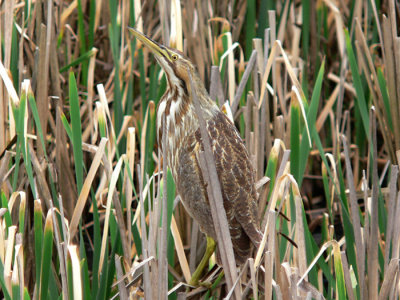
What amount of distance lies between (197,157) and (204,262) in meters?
0.29

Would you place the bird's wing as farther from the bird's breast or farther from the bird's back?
the bird's breast

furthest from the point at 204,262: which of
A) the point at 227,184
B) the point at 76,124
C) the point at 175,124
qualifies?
the point at 76,124

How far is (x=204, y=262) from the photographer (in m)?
1.85

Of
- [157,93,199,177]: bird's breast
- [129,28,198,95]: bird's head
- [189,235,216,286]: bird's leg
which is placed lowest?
[189,235,216,286]: bird's leg

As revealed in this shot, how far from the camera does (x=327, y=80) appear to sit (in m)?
2.88

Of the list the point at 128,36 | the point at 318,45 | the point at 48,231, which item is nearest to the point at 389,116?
the point at 318,45

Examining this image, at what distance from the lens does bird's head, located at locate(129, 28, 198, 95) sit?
1872 millimetres

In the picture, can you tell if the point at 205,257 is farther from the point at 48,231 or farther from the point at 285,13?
the point at 285,13

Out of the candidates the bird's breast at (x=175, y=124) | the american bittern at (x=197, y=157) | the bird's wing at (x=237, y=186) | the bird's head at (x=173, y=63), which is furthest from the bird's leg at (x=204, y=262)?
the bird's head at (x=173, y=63)

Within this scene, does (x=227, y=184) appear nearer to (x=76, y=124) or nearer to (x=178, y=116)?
(x=178, y=116)

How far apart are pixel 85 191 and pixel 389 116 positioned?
97cm

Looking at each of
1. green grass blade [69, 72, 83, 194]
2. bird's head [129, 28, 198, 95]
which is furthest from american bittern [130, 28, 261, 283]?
green grass blade [69, 72, 83, 194]

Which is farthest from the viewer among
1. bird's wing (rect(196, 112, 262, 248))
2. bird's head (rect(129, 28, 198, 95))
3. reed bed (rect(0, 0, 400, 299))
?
bird's head (rect(129, 28, 198, 95))

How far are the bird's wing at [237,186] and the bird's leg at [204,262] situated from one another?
118 mm
